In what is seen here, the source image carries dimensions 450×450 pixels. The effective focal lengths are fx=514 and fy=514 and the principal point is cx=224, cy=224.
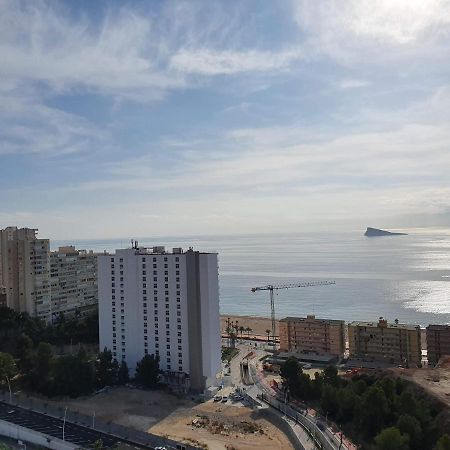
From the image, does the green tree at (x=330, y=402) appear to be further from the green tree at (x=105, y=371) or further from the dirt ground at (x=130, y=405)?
the green tree at (x=105, y=371)

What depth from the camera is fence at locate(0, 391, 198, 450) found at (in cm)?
1596

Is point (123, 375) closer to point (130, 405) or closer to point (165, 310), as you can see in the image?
point (130, 405)

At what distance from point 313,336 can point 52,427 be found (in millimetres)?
17110

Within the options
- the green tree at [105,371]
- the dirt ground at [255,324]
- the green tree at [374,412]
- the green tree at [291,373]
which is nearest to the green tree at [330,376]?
the green tree at [291,373]

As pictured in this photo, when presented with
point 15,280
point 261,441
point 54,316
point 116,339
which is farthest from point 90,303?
point 261,441

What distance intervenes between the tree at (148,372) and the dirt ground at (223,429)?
304cm

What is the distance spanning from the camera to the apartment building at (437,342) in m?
27.6

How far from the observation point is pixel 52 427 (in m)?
18.0

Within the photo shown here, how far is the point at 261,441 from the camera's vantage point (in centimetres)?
1750

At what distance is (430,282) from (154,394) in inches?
1913

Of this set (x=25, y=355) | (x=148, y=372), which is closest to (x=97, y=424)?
(x=148, y=372)

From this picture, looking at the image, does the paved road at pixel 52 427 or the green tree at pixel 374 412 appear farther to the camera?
the green tree at pixel 374 412

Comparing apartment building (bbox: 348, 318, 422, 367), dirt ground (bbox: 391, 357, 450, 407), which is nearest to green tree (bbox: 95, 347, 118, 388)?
dirt ground (bbox: 391, 357, 450, 407)

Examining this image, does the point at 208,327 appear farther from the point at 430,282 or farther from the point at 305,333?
the point at 430,282
